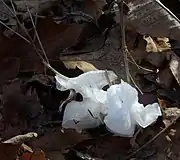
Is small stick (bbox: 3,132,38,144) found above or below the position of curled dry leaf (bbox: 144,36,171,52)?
below

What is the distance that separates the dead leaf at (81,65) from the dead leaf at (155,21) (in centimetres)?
20

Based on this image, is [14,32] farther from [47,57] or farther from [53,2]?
[53,2]

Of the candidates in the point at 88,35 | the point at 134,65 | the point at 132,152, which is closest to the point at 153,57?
the point at 134,65

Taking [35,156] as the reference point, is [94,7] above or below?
above

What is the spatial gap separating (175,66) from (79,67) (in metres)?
0.30

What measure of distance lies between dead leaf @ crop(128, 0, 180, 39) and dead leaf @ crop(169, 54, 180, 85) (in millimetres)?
73

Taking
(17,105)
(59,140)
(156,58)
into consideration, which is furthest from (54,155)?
(156,58)

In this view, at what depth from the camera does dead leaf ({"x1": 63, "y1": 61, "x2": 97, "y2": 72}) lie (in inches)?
70.4

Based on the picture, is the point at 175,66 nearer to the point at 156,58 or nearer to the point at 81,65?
the point at 156,58

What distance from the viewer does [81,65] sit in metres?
1.81

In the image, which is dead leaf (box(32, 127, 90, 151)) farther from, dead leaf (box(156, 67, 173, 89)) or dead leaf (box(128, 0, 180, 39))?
dead leaf (box(128, 0, 180, 39))

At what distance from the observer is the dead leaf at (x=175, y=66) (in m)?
1.78

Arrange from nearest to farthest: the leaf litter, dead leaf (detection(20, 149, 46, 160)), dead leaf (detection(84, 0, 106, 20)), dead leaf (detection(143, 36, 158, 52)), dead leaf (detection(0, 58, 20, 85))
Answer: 1. dead leaf (detection(20, 149, 46, 160))
2. the leaf litter
3. dead leaf (detection(0, 58, 20, 85))
4. dead leaf (detection(143, 36, 158, 52))
5. dead leaf (detection(84, 0, 106, 20))

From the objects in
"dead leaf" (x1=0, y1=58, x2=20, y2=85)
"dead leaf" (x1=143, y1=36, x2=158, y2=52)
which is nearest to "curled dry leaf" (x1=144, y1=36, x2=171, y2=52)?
"dead leaf" (x1=143, y1=36, x2=158, y2=52)
